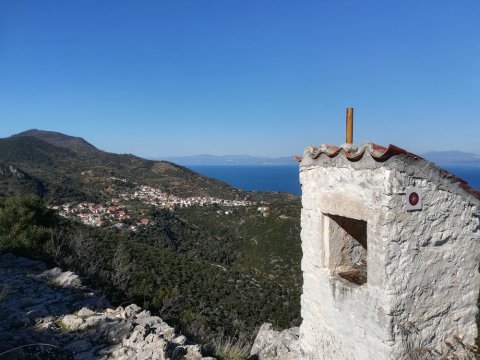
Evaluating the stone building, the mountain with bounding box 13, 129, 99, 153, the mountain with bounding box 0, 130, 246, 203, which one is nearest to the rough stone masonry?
the stone building

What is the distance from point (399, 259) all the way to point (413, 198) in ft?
1.81

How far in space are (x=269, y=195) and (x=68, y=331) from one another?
5570 centimetres

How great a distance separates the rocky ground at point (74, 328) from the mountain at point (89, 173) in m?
30.2

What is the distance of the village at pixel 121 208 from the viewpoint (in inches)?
1120

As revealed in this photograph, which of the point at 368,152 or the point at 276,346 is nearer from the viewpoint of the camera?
the point at 368,152

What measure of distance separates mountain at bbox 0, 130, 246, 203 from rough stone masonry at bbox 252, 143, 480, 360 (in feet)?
112

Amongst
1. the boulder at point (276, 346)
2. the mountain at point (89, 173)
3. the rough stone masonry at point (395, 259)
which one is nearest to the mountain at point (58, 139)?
the mountain at point (89, 173)

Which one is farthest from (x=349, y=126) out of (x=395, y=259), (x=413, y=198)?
(x=395, y=259)

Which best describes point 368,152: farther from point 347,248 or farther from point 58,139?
point 58,139

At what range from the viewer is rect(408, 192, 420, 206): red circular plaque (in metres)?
3.11

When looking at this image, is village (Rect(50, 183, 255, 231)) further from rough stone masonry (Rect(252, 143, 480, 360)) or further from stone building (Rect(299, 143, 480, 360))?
stone building (Rect(299, 143, 480, 360))

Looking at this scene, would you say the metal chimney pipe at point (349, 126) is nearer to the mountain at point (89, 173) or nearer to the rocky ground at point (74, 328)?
the rocky ground at point (74, 328)

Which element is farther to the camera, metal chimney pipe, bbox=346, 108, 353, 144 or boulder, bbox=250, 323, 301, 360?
boulder, bbox=250, 323, 301, 360

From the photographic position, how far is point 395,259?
3.13 meters
